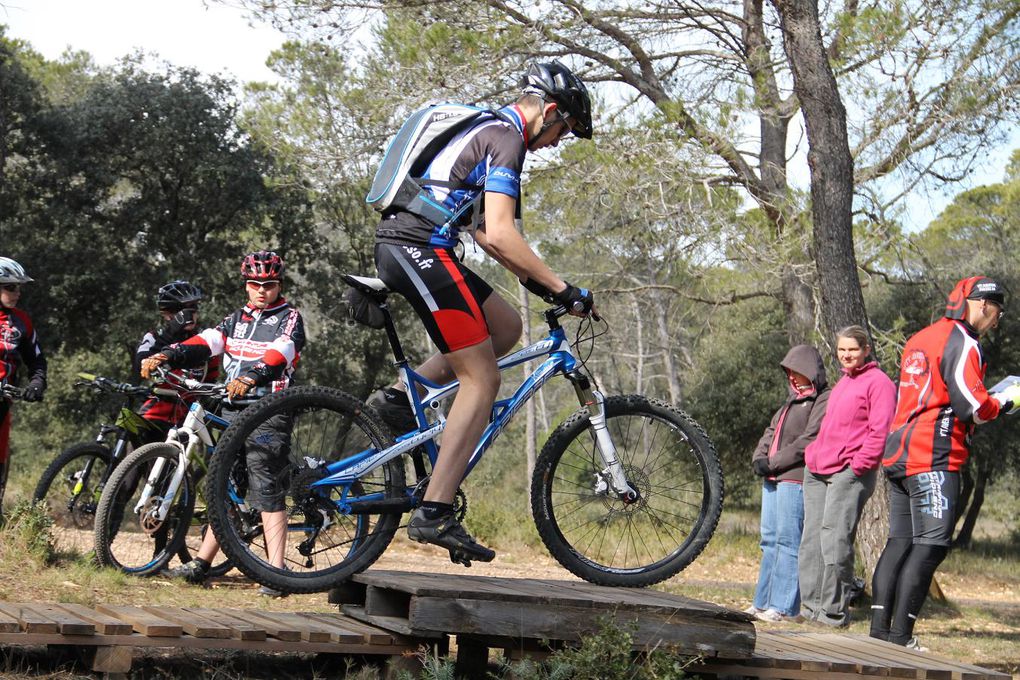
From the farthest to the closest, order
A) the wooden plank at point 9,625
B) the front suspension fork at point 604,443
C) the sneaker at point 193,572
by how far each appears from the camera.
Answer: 1. the sneaker at point 193,572
2. the front suspension fork at point 604,443
3. the wooden plank at point 9,625

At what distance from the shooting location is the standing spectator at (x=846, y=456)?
7.12 meters

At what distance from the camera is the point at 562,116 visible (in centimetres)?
433

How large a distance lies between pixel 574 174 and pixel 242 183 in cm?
780

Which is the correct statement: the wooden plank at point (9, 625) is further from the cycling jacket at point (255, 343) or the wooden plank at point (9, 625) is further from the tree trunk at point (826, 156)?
the tree trunk at point (826, 156)

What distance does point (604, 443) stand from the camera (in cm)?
465

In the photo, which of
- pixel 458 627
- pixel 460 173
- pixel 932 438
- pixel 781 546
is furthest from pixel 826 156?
pixel 458 627

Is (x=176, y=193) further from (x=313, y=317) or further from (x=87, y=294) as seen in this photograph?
(x=313, y=317)

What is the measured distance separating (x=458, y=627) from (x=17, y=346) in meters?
4.56

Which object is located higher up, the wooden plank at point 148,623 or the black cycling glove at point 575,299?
the black cycling glove at point 575,299

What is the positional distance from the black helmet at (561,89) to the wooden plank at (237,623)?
224 cm

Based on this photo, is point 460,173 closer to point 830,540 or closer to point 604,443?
point 604,443

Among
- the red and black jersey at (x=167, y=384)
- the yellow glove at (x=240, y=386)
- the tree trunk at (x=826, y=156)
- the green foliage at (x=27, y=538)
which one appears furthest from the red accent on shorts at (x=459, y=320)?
the tree trunk at (x=826, y=156)

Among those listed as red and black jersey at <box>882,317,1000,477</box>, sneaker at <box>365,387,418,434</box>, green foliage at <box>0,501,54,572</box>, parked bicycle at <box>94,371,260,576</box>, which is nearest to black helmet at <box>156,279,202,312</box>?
parked bicycle at <box>94,371,260,576</box>

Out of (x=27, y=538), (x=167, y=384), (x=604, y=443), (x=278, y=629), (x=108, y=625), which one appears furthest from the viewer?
(x=167, y=384)
